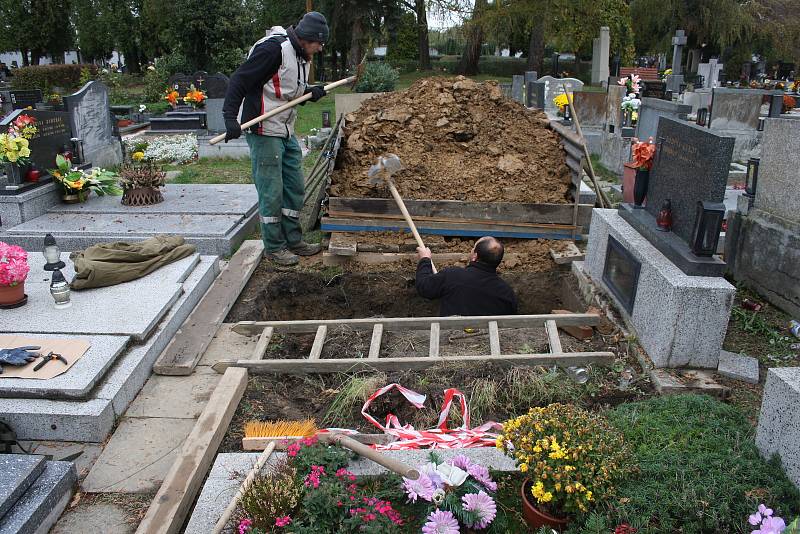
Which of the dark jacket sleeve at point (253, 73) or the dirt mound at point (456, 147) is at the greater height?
the dark jacket sleeve at point (253, 73)

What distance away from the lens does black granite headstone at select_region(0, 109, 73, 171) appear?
7.91 meters

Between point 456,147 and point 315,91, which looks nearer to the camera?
point 315,91

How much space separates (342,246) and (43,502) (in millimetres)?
4090

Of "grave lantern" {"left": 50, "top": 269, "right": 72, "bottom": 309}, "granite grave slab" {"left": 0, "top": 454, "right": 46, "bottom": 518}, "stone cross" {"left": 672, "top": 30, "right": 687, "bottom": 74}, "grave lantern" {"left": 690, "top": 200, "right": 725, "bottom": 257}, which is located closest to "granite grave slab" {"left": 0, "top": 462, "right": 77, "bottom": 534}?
"granite grave slab" {"left": 0, "top": 454, "right": 46, "bottom": 518}

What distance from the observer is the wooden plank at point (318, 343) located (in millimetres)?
4559

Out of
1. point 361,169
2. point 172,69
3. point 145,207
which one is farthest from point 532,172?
point 172,69

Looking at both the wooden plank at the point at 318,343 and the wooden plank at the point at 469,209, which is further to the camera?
the wooden plank at the point at 469,209

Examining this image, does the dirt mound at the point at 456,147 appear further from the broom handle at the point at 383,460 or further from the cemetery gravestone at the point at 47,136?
the broom handle at the point at 383,460

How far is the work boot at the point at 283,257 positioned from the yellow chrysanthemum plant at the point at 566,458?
13.6 ft

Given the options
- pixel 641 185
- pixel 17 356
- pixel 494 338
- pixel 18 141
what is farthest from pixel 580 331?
pixel 18 141

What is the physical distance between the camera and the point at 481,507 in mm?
2822

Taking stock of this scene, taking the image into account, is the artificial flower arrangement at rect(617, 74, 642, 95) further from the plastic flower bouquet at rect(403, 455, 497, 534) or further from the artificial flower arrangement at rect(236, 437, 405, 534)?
the artificial flower arrangement at rect(236, 437, 405, 534)

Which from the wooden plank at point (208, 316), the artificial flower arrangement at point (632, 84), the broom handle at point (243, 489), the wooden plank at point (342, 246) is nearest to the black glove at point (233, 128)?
the wooden plank at point (208, 316)

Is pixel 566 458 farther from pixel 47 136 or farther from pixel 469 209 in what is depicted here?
pixel 47 136
